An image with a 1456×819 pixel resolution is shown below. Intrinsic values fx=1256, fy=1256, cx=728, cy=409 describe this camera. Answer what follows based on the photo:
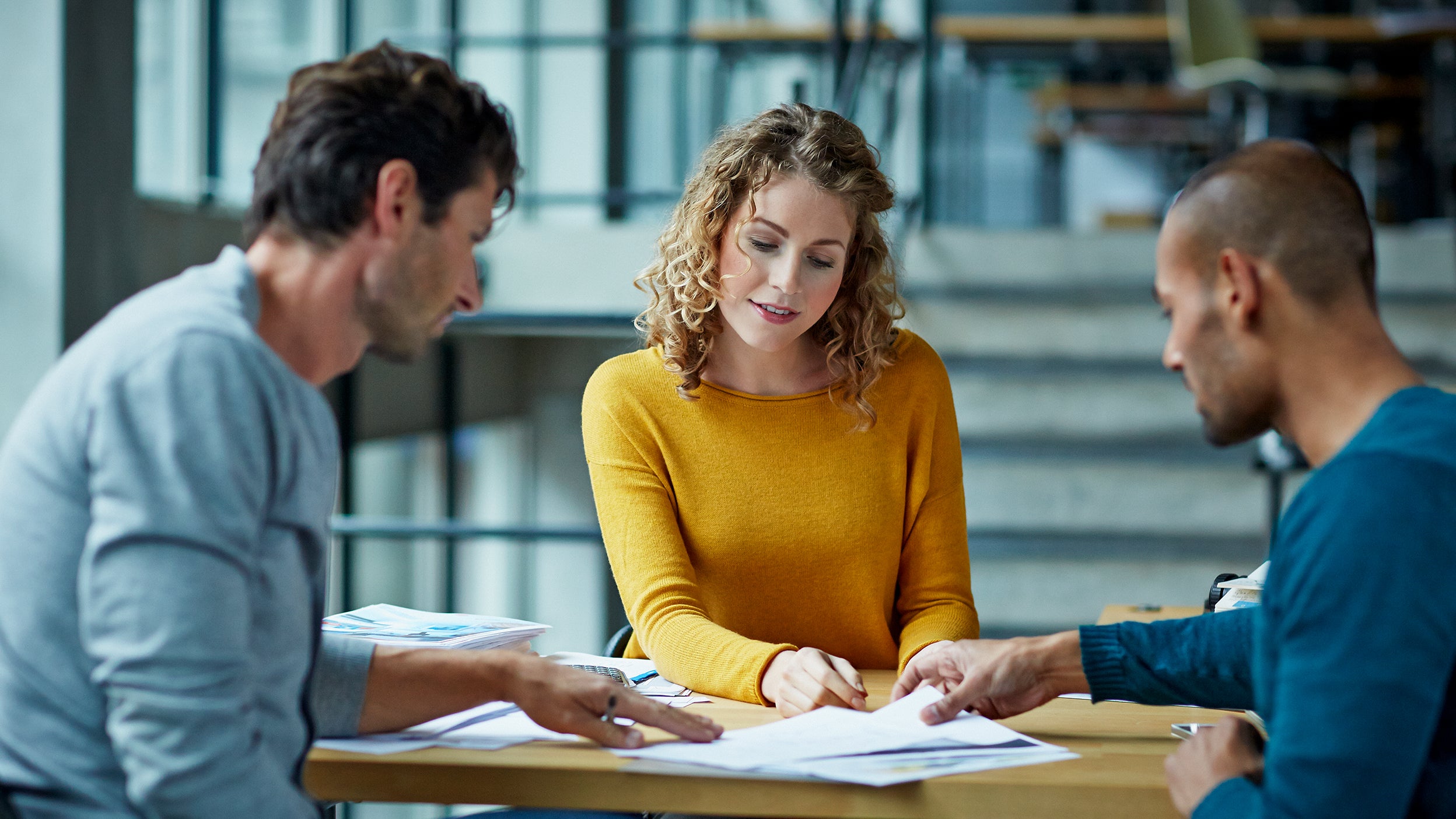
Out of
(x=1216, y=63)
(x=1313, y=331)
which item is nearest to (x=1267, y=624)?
(x=1313, y=331)

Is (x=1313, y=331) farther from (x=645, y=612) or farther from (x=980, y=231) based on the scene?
(x=980, y=231)

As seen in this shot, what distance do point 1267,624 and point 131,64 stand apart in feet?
8.31

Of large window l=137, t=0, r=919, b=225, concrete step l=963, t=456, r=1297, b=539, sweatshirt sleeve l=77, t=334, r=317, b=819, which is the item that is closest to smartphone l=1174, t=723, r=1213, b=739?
sweatshirt sleeve l=77, t=334, r=317, b=819

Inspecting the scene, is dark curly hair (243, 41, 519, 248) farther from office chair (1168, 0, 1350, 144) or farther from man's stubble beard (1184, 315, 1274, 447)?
office chair (1168, 0, 1350, 144)

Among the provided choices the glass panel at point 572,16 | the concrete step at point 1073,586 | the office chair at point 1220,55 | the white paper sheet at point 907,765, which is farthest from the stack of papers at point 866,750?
the glass panel at point 572,16

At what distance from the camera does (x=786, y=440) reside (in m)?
1.61

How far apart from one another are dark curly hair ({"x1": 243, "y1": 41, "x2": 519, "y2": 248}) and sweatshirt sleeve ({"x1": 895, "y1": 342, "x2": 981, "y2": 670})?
2.63 feet

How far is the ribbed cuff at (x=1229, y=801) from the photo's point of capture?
873mm

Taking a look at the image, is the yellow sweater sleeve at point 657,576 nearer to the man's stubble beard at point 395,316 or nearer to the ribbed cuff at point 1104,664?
the ribbed cuff at point 1104,664

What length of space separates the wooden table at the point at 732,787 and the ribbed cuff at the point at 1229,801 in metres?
0.09

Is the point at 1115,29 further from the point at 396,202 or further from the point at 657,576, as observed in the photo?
the point at 396,202

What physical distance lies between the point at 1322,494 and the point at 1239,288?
0.53 ft

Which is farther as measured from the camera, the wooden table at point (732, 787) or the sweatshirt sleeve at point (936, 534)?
the sweatshirt sleeve at point (936, 534)

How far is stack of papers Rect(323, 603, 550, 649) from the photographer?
1328 mm
